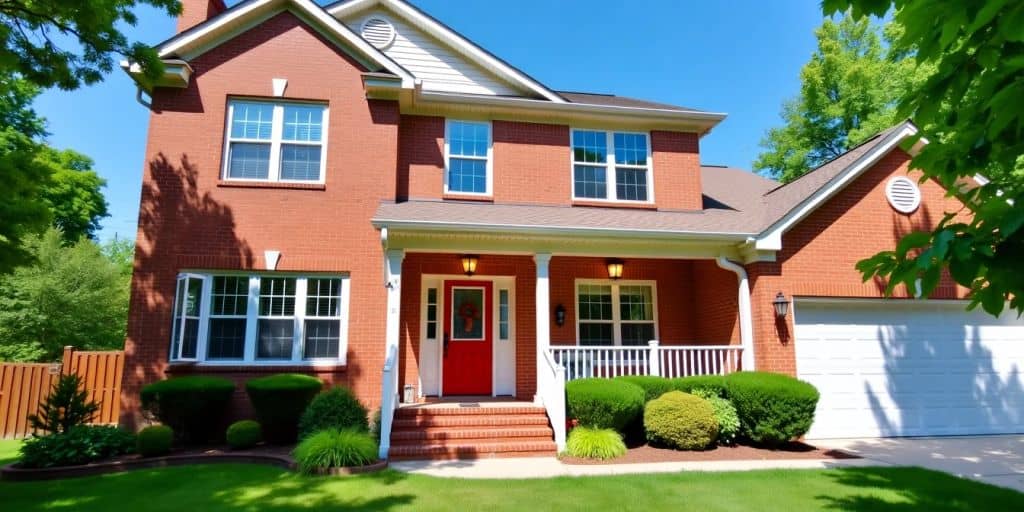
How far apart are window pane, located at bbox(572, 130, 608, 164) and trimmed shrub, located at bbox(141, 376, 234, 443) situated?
331 inches

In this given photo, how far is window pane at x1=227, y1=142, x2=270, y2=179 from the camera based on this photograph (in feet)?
35.2

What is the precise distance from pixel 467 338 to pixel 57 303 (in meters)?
20.0

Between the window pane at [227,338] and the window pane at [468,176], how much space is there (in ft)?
16.3

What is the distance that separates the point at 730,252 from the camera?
11039 millimetres

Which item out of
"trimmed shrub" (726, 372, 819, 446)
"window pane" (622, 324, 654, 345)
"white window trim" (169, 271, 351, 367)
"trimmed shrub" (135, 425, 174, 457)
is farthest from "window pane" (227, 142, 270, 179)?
"trimmed shrub" (726, 372, 819, 446)

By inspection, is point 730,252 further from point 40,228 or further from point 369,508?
point 40,228

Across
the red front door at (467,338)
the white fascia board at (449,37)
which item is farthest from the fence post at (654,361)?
the white fascia board at (449,37)

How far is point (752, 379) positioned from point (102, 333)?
1008 inches

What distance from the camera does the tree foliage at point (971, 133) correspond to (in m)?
2.50

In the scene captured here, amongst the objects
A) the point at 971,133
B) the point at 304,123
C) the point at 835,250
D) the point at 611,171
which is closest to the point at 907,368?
the point at 835,250

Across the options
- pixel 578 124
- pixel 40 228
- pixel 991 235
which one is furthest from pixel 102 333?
pixel 991 235

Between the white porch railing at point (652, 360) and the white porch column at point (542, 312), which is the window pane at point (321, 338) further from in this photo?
the white porch railing at point (652, 360)

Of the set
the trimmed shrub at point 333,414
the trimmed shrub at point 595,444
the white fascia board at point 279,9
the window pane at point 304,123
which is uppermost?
the white fascia board at point 279,9

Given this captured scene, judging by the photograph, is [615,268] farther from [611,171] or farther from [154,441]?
[154,441]
